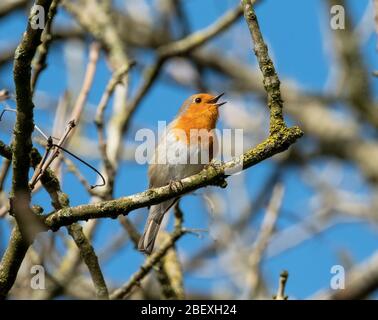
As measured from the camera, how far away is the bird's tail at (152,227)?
205 inches

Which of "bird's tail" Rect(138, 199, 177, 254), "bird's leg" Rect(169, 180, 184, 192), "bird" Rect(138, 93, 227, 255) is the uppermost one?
"bird" Rect(138, 93, 227, 255)

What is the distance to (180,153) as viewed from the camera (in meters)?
5.65

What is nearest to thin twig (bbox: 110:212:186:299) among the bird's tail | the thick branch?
the bird's tail

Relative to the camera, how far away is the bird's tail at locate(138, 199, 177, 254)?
17.1 feet

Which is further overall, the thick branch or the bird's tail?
the bird's tail

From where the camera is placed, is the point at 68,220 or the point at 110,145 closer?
the point at 68,220

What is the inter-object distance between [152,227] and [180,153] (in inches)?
24.1

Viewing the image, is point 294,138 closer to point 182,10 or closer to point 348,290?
point 348,290

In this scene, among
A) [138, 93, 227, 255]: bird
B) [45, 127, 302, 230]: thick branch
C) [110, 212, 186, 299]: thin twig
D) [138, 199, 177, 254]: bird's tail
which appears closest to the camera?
[45, 127, 302, 230]: thick branch

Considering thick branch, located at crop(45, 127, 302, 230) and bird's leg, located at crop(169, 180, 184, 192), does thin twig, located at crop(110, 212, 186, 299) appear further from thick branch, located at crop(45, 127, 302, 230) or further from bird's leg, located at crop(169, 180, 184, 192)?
bird's leg, located at crop(169, 180, 184, 192)

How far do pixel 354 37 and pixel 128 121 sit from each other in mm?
4316

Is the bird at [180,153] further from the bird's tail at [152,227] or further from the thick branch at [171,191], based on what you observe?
the thick branch at [171,191]
